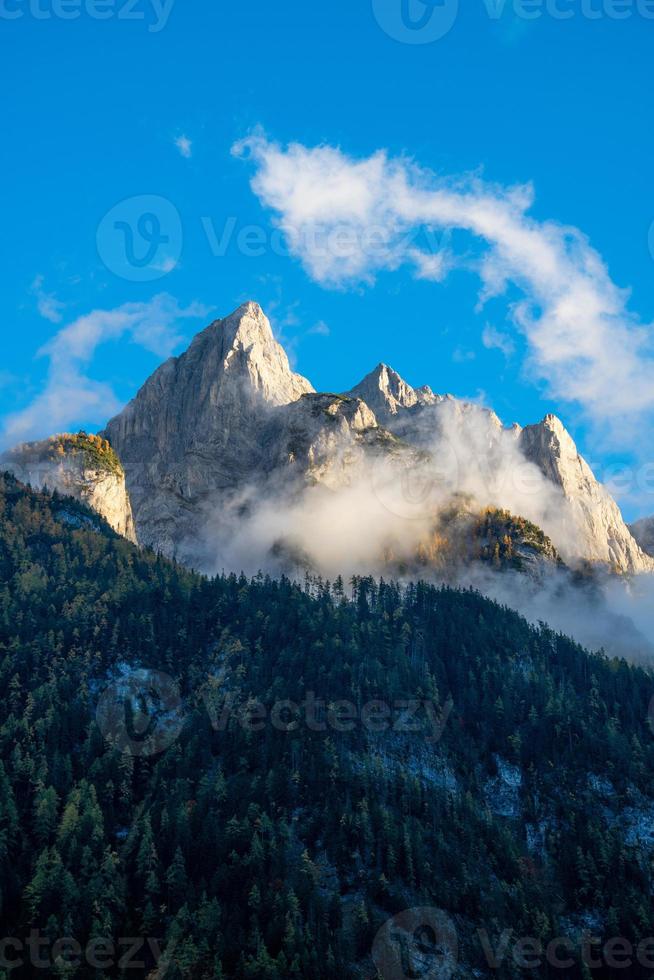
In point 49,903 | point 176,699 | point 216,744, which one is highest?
point 176,699

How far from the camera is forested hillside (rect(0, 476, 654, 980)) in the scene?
13200 centimetres

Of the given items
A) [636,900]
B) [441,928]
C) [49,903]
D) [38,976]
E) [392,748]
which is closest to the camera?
[38,976]

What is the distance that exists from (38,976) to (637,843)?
95628 mm

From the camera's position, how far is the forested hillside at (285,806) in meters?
132

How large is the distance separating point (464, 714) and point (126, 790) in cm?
6921

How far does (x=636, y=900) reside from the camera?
152625mm

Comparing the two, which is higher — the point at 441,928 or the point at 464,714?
the point at 464,714

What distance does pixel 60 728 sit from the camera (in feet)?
536

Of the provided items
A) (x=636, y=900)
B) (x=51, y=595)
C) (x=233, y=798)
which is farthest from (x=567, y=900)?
(x=51, y=595)

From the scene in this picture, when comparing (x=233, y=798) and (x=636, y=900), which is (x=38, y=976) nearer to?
(x=233, y=798)

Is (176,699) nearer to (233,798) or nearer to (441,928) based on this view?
(233,798)

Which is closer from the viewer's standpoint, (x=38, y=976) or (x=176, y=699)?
(x=38, y=976)

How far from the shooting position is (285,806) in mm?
156250

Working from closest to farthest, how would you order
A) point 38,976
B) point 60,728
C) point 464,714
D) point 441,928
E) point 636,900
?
point 38,976 → point 441,928 → point 636,900 → point 60,728 → point 464,714
